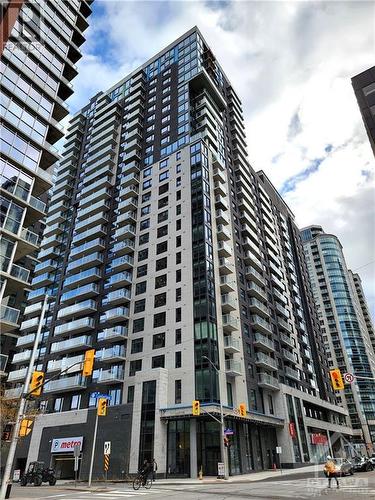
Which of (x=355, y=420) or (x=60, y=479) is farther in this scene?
(x=355, y=420)

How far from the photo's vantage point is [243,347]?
5134 centimetres

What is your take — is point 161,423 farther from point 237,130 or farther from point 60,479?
point 237,130

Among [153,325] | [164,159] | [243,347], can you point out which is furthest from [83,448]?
[164,159]

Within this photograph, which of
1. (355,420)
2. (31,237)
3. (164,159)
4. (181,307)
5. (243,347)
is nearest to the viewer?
(31,237)

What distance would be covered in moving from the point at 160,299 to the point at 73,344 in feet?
49.1

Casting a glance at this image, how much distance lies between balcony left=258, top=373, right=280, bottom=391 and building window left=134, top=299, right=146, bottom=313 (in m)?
19.0

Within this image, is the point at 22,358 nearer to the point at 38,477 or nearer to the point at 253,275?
the point at 38,477

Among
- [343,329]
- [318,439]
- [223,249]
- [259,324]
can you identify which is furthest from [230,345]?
[343,329]

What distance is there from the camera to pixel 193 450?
3838 cm

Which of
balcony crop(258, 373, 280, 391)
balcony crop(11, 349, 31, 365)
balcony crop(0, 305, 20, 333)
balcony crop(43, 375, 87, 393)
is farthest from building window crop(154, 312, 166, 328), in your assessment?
balcony crop(11, 349, 31, 365)

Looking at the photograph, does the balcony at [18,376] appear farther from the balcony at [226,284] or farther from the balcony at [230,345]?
the balcony at [226,284]

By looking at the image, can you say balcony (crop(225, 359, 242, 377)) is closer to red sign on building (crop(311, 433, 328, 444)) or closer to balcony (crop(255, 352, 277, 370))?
balcony (crop(255, 352, 277, 370))

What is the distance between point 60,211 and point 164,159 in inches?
991

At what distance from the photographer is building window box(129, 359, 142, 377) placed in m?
47.4
